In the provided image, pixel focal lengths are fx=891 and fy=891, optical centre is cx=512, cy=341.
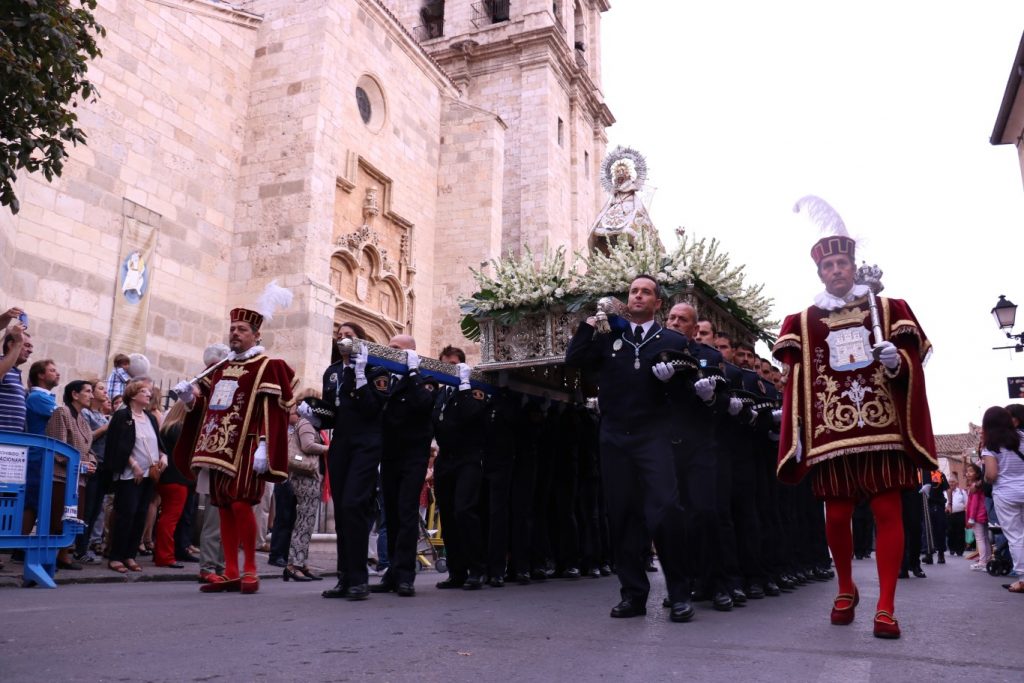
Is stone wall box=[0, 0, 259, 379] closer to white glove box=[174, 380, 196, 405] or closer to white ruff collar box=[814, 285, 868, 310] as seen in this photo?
white glove box=[174, 380, 196, 405]

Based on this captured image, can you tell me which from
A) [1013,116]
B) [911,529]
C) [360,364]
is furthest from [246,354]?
[1013,116]

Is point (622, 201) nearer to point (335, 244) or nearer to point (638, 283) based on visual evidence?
point (638, 283)

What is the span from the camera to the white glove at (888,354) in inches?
179

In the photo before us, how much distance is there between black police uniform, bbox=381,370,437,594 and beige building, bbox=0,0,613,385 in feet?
28.1

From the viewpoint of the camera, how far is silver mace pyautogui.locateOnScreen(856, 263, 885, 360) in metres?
4.71

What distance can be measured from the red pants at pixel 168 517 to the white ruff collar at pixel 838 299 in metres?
7.12

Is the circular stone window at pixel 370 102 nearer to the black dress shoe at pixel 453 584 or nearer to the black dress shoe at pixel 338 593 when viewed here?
the black dress shoe at pixel 453 584

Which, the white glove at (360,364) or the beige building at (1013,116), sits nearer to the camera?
the white glove at (360,364)

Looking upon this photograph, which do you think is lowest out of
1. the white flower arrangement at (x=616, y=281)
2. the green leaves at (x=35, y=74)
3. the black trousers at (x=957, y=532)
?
the black trousers at (x=957, y=532)

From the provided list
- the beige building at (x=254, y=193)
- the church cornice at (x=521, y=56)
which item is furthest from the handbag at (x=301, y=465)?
the church cornice at (x=521, y=56)

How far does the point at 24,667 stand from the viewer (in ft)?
11.0

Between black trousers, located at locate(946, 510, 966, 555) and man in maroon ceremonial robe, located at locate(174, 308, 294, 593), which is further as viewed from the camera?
black trousers, located at locate(946, 510, 966, 555)

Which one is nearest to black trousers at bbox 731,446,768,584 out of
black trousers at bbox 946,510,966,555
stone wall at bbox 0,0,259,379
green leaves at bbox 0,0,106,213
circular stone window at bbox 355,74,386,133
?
green leaves at bbox 0,0,106,213

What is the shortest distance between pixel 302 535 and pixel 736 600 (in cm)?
424
